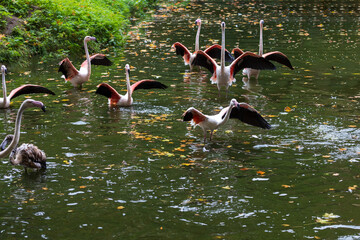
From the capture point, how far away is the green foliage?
1461 cm

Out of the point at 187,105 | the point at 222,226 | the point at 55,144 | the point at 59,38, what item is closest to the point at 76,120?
the point at 55,144

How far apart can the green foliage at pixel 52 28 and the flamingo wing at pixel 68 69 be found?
256cm

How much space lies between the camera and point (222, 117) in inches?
335

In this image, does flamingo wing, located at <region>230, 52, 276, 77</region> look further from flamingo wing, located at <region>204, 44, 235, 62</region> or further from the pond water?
flamingo wing, located at <region>204, 44, 235, 62</region>

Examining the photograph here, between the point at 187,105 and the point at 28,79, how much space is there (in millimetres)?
4289

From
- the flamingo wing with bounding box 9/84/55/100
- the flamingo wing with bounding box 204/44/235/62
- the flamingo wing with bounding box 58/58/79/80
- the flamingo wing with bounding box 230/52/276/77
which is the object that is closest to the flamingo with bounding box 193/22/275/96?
the flamingo wing with bounding box 230/52/276/77

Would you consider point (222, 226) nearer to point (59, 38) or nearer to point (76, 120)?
point (76, 120)

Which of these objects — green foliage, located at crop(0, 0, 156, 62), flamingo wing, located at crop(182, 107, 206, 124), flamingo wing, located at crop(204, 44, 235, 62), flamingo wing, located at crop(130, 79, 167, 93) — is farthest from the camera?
green foliage, located at crop(0, 0, 156, 62)

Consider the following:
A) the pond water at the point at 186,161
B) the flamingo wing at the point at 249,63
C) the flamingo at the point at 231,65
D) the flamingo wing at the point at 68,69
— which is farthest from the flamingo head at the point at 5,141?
the flamingo wing at the point at 249,63

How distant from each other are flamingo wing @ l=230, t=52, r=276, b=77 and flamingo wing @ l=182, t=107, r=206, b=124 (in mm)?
3032

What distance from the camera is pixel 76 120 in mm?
9625

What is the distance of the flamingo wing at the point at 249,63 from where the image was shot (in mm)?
11203

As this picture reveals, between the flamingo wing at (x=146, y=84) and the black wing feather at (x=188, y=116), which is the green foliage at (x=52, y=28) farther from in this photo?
the black wing feather at (x=188, y=116)

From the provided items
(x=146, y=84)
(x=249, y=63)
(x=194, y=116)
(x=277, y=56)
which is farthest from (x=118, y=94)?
(x=277, y=56)
